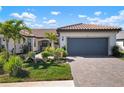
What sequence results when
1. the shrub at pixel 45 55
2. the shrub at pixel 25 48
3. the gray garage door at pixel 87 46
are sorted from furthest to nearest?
the shrub at pixel 25 48, the gray garage door at pixel 87 46, the shrub at pixel 45 55

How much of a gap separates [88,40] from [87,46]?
23.1 inches

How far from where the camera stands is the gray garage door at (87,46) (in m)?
23.9

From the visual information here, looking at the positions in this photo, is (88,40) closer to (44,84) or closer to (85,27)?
(85,27)

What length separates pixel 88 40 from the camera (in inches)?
942

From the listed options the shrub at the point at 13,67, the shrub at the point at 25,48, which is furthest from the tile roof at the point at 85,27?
the shrub at the point at 13,67

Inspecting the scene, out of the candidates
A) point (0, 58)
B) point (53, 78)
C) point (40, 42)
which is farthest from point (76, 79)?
point (40, 42)

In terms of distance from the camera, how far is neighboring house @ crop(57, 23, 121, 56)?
2366 centimetres

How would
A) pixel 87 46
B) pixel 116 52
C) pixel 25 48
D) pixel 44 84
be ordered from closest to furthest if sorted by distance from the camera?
pixel 44 84, pixel 116 52, pixel 87 46, pixel 25 48

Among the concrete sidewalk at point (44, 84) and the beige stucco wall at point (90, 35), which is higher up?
the beige stucco wall at point (90, 35)

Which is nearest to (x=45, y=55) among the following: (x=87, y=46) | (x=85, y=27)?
(x=87, y=46)

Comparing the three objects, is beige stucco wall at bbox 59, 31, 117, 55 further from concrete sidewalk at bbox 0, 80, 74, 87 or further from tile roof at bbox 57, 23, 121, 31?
concrete sidewalk at bbox 0, 80, 74, 87

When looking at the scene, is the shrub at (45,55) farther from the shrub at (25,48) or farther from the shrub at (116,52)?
the shrub at (25,48)
